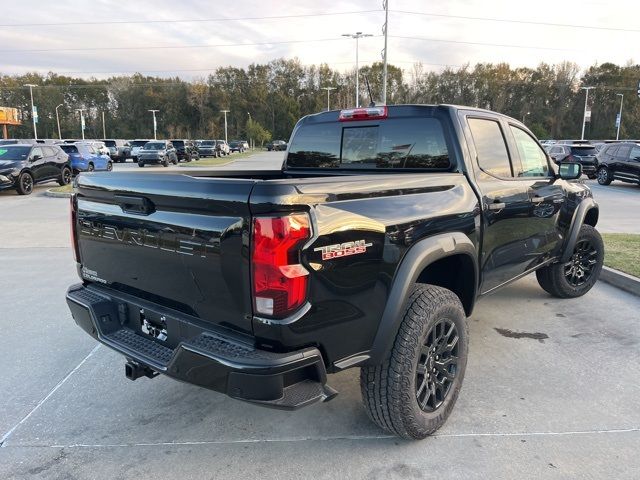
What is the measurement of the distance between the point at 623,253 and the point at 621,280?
1.29 metres

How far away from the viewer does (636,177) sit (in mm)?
17672

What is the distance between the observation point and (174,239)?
2.43 m

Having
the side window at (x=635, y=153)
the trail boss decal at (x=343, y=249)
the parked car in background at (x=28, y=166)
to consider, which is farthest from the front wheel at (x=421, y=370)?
the side window at (x=635, y=153)

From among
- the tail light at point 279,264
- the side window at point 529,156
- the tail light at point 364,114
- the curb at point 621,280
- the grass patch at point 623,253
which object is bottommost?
the curb at point 621,280

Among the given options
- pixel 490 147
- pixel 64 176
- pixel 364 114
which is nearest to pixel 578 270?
pixel 490 147

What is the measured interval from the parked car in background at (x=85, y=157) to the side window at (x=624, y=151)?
21216 mm

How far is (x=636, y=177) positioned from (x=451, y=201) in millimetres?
18119

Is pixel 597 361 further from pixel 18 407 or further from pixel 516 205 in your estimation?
pixel 18 407

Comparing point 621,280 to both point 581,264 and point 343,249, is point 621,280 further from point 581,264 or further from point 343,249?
point 343,249

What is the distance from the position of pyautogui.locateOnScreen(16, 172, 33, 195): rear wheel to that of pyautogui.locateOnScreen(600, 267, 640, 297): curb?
1617 centimetres

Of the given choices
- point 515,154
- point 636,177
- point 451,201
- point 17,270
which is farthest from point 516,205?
point 636,177

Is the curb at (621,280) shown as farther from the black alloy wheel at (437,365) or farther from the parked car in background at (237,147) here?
the parked car in background at (237,147)

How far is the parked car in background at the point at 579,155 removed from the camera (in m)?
23.0

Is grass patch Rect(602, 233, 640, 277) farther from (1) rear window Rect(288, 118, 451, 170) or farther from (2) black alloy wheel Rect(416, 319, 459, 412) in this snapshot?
(2) black alloy wheel Rect(416, 319, 459, 412)
